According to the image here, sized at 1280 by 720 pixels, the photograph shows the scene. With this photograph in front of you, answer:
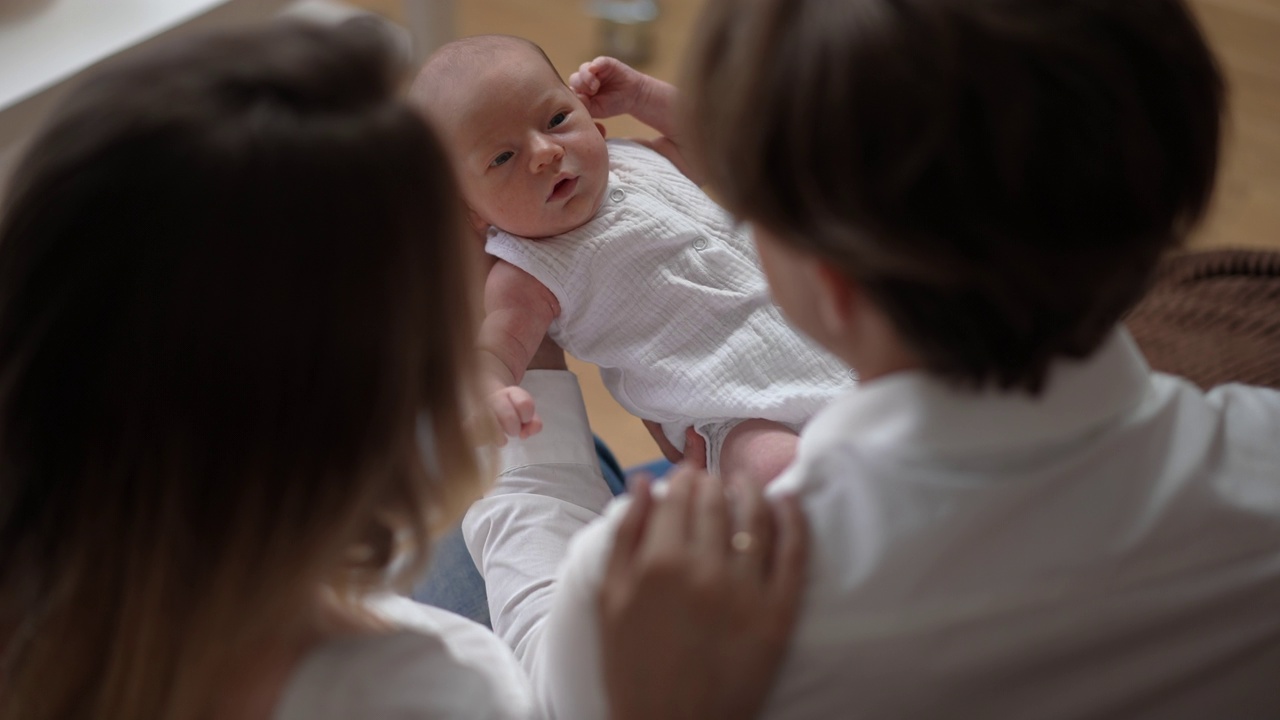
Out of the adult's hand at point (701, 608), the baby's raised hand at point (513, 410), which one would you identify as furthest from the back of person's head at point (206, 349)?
the baby's raised hand at point (513, 410)

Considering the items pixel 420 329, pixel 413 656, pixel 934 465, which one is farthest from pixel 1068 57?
pixel 413 656

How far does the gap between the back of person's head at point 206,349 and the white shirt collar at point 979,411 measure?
223mm

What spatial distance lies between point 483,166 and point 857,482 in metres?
0.61

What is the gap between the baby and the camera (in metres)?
1.07

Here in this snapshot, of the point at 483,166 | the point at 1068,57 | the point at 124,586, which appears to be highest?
the point at 1068,57

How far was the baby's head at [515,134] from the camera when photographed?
3.49 feet

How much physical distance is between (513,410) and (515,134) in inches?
11.9

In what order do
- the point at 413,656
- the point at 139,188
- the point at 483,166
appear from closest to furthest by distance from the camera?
the point at 139,188
the point at 413,656
the point at 483,166

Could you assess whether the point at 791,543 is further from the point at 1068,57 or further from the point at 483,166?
the point at 483,166

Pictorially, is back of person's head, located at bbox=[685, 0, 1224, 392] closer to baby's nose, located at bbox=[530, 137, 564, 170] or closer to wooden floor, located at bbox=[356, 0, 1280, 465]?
baby's nose, located at bbox=[530, 137, 564, 170]

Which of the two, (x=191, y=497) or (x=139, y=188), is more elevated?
(x=139, y=188)

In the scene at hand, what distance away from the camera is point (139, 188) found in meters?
0.49

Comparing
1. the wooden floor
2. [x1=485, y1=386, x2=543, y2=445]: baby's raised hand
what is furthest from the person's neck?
the wooden floor

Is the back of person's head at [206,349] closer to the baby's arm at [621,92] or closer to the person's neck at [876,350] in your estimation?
the person's neck at [876,350]
